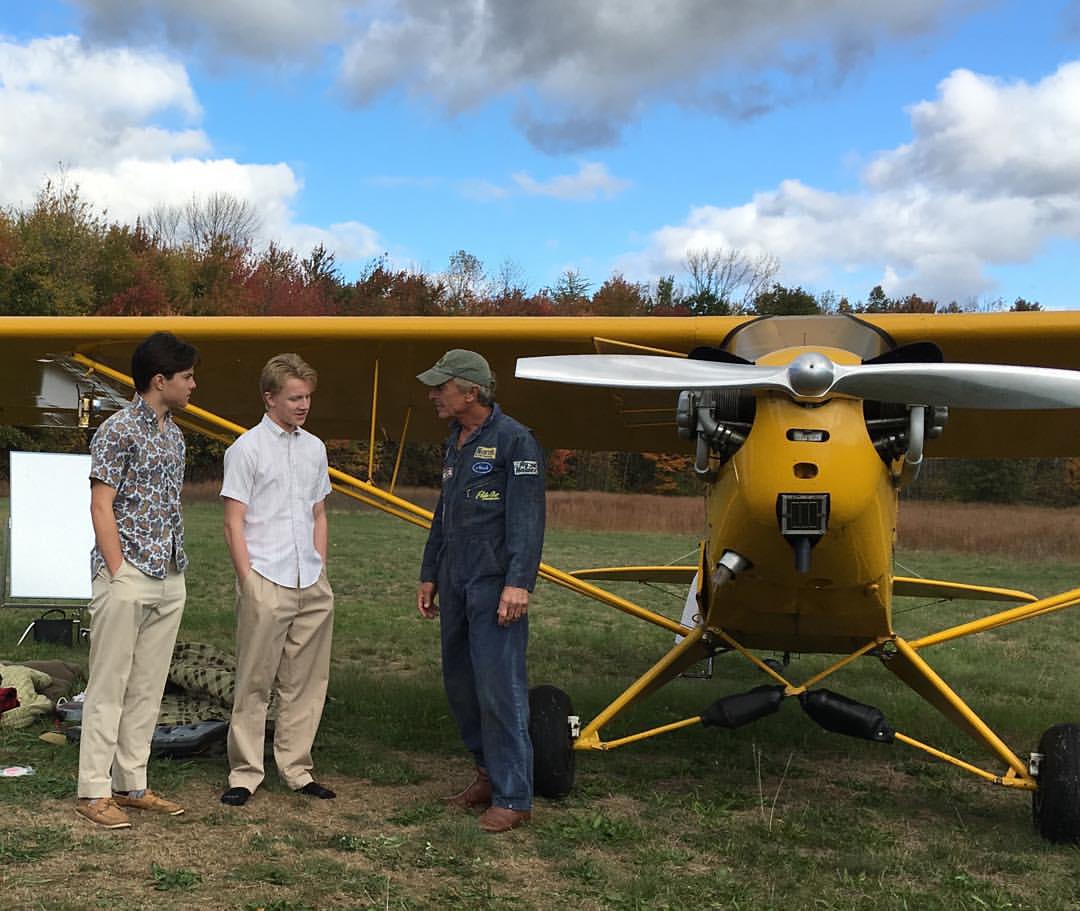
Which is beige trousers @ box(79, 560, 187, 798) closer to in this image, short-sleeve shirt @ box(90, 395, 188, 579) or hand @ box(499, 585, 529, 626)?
short-sleeve shirt @ box(90, 395, 188, 579)

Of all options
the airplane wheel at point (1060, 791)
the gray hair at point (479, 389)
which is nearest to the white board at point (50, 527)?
the gray hair at point (479, 389)

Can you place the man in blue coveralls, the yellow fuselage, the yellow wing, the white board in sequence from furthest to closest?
the white board < the yellow wing < the man in blue coveralls < the yellow fuselage

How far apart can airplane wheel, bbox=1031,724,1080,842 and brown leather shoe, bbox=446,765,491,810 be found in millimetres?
2264

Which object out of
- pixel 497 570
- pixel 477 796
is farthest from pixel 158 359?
pixel 477 796

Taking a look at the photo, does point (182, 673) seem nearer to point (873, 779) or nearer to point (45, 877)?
point (45, 877)

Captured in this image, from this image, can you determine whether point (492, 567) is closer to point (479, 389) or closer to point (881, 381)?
point (479, 389)

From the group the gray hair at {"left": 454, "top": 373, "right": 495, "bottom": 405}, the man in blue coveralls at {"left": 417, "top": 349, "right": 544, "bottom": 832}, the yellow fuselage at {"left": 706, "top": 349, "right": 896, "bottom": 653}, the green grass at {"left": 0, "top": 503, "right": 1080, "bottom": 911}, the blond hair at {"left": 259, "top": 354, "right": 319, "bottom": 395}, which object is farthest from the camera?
the blond hair at {"left": 259, "top": 354, "right": 319, "bottom": 395}

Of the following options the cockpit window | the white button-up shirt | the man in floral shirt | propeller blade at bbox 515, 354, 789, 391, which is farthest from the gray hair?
the cockpit window

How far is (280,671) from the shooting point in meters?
4.43

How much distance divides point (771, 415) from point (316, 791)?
2457 millimetres

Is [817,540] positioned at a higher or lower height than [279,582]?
higher

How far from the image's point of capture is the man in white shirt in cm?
418

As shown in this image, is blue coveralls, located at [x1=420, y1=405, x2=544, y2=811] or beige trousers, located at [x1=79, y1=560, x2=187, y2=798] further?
blue coveralls, located at [x1=420, y1=405, x2=544, y2=811]

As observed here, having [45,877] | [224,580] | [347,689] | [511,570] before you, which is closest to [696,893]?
[511,570]
